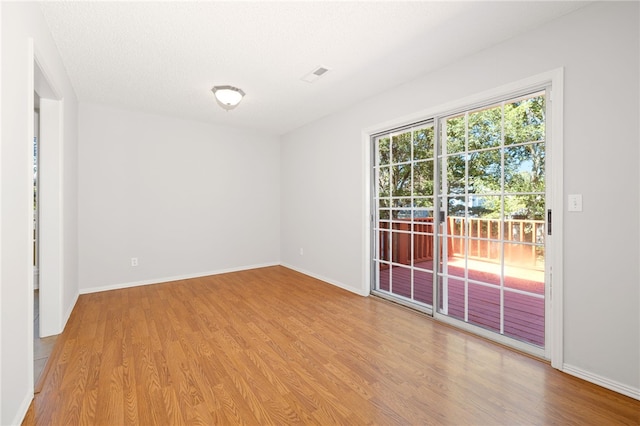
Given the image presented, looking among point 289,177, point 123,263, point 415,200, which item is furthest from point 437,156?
point 123,263

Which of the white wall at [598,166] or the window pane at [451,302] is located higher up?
the white wall at [598,166]

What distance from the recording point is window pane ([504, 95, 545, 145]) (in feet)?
8.02

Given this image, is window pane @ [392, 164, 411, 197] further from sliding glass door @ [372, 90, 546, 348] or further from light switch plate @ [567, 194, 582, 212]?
light switch plate @ [567, 194, 582, 212]

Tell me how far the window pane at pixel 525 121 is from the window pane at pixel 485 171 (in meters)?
Answer: 0.17

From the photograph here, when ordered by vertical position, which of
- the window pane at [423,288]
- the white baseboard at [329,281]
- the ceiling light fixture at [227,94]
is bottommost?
the white baseboard at [329,281]

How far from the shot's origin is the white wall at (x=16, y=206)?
1481mm

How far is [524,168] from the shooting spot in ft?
8.26

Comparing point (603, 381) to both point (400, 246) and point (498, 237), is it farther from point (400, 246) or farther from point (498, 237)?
point (400, 246)

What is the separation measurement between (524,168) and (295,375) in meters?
2.52

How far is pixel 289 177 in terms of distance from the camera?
5578 mm

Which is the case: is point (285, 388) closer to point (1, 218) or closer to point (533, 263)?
point (1, 218)

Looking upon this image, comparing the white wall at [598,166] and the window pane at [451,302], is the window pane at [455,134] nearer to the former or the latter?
the white wall at [598,166]

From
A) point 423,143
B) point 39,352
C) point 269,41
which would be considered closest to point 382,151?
point 423,143

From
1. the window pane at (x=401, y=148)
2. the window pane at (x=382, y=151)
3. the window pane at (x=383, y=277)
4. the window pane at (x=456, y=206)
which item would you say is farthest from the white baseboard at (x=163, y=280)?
the window pane at (x=456, y=206)
